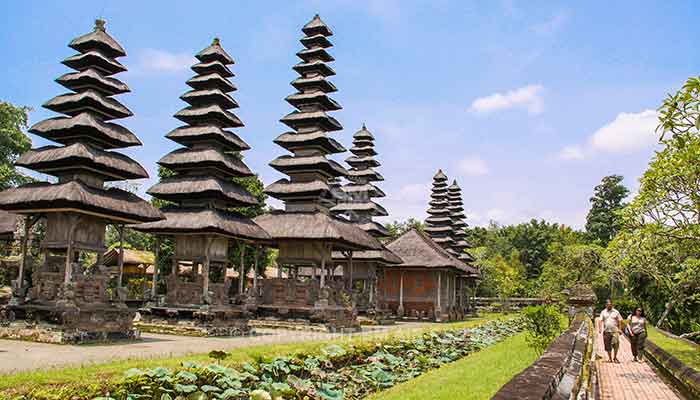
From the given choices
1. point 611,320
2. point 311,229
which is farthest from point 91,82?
point 611,320

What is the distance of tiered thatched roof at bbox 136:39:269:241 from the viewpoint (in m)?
21.0

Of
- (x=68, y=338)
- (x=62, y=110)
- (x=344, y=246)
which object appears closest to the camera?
(x=68, y=338)

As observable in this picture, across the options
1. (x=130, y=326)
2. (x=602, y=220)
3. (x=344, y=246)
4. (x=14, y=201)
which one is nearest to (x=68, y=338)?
(x=130, y=326)

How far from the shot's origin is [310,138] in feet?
86.3

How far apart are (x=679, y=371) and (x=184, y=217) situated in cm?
1605

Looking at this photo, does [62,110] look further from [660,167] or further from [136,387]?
[660,167]

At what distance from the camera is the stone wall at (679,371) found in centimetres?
829

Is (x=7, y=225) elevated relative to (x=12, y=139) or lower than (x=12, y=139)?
lower

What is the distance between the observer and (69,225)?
1695cm

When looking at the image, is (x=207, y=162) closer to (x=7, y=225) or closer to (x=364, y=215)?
(x=7, y=225)

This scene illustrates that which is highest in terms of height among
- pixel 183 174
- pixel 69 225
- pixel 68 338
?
pixel 183 174

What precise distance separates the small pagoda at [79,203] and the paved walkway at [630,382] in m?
12.6

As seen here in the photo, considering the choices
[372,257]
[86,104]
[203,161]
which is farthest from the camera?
[372,257]

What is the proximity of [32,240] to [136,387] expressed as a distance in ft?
84.4
